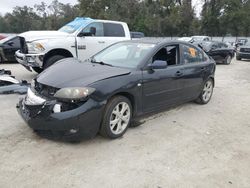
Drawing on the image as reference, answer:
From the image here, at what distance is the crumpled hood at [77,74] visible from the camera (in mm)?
3684

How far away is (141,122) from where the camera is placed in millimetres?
4762

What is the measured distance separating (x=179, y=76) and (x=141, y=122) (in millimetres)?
1164

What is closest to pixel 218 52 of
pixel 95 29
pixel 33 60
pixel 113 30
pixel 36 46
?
pixel 113 30

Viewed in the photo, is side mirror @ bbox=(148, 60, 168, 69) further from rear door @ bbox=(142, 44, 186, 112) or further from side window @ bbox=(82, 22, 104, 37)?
side window @ bbox=(82, 22, 104, 37)

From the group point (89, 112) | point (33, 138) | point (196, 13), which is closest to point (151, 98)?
point (89, 112)

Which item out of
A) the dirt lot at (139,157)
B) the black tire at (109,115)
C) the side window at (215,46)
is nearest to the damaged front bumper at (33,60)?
the dirt lot at (139,157)

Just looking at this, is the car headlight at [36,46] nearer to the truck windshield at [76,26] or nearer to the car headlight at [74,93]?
the truck windshield at [76,26]

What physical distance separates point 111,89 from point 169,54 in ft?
6.10

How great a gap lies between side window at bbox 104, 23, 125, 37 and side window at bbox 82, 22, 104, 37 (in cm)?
19

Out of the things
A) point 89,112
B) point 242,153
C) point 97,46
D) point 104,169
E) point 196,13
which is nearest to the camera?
point 104,169

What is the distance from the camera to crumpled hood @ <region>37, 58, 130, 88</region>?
3684 millimetres

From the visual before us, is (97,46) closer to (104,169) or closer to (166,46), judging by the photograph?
(166,46)

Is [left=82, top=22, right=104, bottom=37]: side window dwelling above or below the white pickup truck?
above

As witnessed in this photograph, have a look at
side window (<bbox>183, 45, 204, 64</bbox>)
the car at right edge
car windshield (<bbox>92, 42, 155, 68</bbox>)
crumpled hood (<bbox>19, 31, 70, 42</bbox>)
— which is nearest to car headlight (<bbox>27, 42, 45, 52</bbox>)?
crumpled hood (<bbox>19, 31, 70, 42</bbox>)
